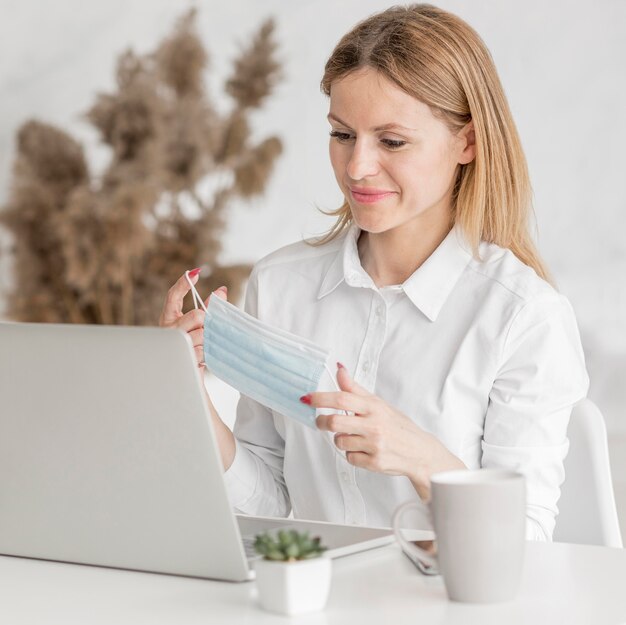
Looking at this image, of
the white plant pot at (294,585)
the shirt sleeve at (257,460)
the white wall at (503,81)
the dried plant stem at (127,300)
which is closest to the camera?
the white plant pot at (294,585)

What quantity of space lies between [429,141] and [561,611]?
2.60ft

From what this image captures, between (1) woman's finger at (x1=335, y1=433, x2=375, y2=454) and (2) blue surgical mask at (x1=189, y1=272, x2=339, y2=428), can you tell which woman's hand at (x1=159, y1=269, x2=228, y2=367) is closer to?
(2) blue surgical mask at (x1=189, y1=272, x2=339, y2=428)

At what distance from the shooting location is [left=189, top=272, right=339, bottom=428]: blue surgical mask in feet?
4.12

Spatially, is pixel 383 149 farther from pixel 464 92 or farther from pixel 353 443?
pixel 353 443

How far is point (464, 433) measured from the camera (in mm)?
1549

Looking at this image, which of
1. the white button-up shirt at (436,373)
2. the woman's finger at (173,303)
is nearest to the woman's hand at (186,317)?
the woman's finger at (173,303)

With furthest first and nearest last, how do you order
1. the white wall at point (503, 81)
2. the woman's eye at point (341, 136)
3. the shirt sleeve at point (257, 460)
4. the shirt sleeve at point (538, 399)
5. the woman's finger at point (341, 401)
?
the white wall at point (503, 81)
the shirt sleeve at point (257, 460)
the woman's eye at point (341, 136)
the shirt sleeve at point (538, 399)
the woman's finger at point (341, 401)

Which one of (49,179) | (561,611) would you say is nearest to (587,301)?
(49,179)

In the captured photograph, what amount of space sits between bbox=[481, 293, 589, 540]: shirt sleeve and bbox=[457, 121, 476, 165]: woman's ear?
24 centimetres

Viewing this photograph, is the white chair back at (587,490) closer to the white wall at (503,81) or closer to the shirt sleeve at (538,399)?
the shirt sleeve at (538,399)

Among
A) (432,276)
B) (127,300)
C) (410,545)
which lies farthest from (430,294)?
(127,300)

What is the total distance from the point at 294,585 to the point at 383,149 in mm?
779

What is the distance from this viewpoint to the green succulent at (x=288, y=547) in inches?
35.8

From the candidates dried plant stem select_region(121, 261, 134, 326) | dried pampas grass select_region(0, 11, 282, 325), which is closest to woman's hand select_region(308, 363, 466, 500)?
dried pampas grass select_region(0, 11, 282, 325)
